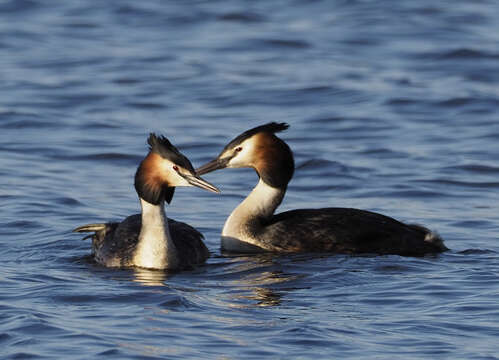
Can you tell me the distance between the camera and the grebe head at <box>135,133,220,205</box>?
1049 centimetres

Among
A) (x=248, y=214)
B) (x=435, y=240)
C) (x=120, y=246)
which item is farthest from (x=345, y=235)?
(x=120, y=246)

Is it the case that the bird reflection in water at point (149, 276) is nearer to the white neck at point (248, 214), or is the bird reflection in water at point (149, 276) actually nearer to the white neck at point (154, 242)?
the white neck at point (154, 242)

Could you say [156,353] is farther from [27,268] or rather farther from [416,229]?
[416,229]

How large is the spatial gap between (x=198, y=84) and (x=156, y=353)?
40.1 feet

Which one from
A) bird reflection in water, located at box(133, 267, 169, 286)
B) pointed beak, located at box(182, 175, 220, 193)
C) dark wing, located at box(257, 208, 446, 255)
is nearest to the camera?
bird reflection in water, located at box(133, 267, 169, 286)

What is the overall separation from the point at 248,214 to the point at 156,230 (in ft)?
4.70

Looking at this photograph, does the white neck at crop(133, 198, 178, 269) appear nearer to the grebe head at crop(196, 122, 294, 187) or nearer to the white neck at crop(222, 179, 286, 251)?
the white neck at crop(222, 179, 286, 251)

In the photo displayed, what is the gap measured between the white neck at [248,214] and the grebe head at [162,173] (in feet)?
4.27

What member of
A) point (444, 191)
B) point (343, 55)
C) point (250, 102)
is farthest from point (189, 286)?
point (343, 55)

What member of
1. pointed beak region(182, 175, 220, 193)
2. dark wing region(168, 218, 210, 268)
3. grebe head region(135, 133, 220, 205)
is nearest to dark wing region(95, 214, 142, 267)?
dark wing region(168, 218, 210, 268)

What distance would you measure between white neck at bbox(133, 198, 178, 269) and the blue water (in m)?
0.20

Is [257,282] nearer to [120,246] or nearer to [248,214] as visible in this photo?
[120,246]

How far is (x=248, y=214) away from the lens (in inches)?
470

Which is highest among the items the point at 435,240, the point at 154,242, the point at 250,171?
the point at 154,242
